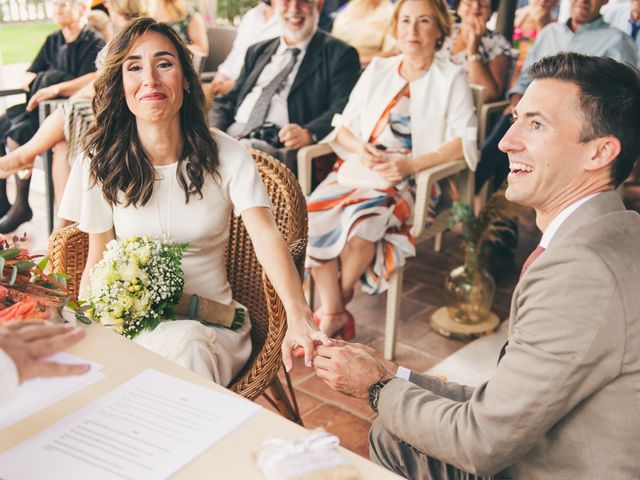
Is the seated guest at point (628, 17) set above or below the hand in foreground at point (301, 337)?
above

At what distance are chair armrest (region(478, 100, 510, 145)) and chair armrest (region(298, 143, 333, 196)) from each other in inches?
31.8

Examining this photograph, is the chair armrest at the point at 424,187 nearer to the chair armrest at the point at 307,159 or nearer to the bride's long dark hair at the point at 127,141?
the chair armrest at the point at 307,159

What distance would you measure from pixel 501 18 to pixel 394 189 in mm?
2003

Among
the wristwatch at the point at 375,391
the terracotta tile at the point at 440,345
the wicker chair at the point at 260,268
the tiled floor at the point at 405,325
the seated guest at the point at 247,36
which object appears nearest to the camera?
the wristwatch at the point at 375,391

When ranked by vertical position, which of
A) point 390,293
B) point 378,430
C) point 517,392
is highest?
point 517,392

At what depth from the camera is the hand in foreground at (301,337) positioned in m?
1.69

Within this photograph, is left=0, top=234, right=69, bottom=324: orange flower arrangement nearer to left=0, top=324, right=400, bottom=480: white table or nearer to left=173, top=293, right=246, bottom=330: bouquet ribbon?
left=0, top=324, right=400, bottom=480: white table

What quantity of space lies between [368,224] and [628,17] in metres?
1.97

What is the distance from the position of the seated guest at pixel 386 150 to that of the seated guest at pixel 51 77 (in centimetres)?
160

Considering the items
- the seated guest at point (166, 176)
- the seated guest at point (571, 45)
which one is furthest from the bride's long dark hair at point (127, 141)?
the seated guest at point (571, 45)

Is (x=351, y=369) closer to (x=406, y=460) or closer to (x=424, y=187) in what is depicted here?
(x=406, y=460)

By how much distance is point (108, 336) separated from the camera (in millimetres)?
1407

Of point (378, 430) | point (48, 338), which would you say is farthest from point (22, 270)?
point (378, 430)

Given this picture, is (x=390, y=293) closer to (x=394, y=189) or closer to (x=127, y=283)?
(x=394, y=189)
